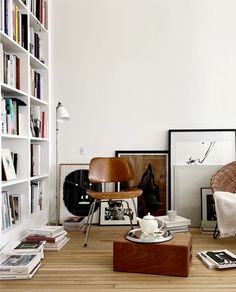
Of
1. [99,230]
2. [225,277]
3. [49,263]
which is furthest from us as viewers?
[99,230]

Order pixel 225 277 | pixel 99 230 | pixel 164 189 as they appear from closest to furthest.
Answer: pixel 225 277 < pixel 99 230 < pixel 164 189

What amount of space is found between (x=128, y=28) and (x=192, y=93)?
1120 millimetres

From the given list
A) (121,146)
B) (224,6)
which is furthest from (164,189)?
(224,6)

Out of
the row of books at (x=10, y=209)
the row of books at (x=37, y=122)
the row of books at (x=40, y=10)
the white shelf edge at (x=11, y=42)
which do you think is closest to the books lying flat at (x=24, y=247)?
the row of books at (x=10, y=209)

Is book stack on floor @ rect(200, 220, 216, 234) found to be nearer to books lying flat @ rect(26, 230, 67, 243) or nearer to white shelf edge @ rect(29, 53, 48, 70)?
books lying flat @ rect(26, 230, 67, 243)

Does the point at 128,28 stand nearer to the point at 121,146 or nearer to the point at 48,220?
the point at 121,146

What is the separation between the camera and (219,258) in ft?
8.95

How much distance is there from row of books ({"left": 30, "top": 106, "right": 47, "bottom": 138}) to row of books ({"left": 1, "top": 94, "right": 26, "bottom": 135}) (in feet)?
1.06

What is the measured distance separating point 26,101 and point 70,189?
1237 mm

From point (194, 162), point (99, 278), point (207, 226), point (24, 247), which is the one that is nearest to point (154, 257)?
point (99, 278)

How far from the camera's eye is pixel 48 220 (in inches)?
167

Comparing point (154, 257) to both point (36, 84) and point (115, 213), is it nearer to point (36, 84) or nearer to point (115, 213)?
point (115, 213)

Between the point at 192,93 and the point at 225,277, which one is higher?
the point at 192,93

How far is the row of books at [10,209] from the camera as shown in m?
3.11
